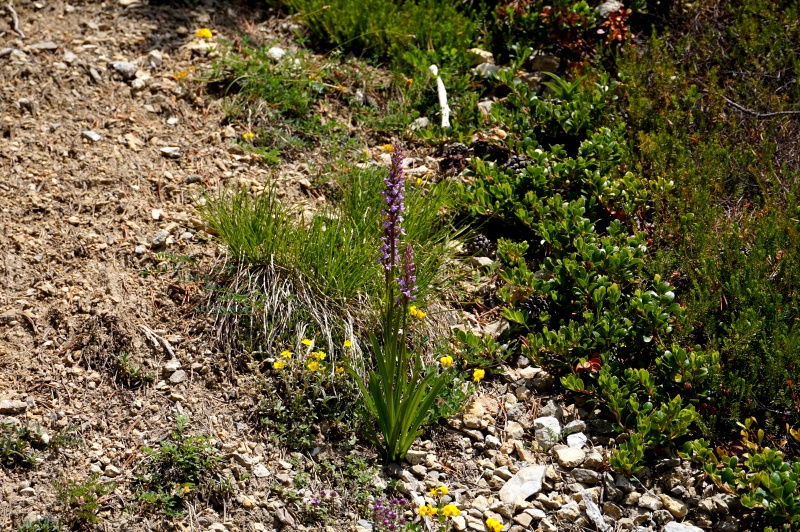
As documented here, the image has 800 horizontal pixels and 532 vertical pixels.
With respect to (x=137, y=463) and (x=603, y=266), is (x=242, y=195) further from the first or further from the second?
(x=603, y=266)

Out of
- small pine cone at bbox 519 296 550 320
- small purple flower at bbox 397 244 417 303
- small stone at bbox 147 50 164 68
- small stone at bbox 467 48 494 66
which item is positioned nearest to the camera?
small purple flower at bbox 397 244 417 303

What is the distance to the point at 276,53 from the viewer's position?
5418 mm

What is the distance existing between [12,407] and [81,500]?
0.61m

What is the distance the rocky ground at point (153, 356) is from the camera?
3264mm

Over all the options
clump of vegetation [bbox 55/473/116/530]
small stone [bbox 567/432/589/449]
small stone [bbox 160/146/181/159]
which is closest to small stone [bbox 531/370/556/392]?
small stone [bbox 567/432/589/449]

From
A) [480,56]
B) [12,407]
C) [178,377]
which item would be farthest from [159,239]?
[480,56]

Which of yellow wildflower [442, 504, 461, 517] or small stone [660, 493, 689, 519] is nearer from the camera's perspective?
yellow wildflower [442, 504, 461, 517]

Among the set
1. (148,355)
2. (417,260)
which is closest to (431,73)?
(417,260)

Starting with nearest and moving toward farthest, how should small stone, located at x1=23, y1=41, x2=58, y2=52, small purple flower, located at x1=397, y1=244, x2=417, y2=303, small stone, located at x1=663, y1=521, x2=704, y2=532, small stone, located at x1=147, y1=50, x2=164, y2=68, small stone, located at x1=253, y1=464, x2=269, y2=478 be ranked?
small purple flower, located at x1=397, y1=244, x2=417, y2=303, small stone, located at x1=663, y1=521, x2=704, y2=532, small stone, located at x1=253, y1=464, x2=269, y2=478, small stone, located at x1=23, y1=41, x2=58, y2=52, small stone, located at x1=147, y1=50, x2=164, y2=68

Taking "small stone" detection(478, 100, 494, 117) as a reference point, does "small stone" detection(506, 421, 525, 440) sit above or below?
below

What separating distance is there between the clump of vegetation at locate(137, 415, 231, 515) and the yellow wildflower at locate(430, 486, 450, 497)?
2.81ft

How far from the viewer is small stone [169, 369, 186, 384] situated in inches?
141

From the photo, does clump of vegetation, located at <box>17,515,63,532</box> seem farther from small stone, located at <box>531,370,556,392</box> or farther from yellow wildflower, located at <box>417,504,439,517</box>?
small stone, located at <box>531,370,556,392</box>

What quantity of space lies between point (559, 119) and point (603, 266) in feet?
4.21
